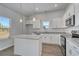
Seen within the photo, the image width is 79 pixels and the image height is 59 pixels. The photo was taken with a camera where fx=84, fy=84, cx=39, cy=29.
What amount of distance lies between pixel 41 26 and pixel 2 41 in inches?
41.8

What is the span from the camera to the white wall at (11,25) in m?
2.01

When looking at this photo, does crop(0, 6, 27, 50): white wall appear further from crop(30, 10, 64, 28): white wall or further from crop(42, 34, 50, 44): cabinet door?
crop(42, 34, 50, 44): cabinet door

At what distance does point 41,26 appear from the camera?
91.4 inches

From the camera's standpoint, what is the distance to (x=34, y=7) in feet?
6.89

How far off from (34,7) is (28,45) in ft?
3.32

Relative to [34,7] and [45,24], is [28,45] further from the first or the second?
[34,7]

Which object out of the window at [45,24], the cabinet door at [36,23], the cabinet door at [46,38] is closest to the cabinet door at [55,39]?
the cabinet door at [46,38]

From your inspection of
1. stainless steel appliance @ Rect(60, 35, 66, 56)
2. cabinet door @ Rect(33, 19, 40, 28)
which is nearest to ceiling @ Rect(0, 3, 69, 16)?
cabinet door @ Rect(33, 19, 40, 28)

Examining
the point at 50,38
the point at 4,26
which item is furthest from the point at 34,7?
the point at 50,38

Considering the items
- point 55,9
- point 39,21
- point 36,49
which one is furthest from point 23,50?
point 55,9

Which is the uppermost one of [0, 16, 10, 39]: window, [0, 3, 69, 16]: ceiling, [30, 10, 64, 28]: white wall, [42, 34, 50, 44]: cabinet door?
[0, 3, 69, 16]: ceiling

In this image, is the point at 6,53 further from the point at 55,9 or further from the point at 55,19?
the point at 55,9

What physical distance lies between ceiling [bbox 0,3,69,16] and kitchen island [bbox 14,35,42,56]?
0.64m

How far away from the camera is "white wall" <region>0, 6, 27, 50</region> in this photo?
2012 millimetres
